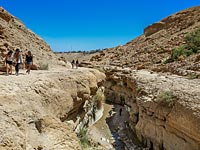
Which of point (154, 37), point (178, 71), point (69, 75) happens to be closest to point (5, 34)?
point (69, 75)

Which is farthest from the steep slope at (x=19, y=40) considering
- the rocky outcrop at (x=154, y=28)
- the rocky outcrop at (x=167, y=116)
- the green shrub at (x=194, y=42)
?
the rocky outcrop at (x=154, y=28)

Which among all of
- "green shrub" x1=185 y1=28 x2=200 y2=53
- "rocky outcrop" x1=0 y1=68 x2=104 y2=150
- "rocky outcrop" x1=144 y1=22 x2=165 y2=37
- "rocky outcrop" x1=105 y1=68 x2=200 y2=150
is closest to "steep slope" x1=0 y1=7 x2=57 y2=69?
"rocky outcrop" x1=0 y1=68 x2=104 y2=150

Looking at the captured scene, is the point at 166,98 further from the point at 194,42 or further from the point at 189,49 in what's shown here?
the point at 194,42

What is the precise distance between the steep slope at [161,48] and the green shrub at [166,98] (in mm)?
6678

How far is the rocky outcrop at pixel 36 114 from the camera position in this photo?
17.0 ft

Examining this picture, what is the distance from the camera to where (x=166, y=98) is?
10688mm

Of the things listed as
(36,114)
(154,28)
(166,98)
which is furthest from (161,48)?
(36,114)

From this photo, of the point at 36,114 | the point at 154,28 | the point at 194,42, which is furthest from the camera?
the point at 154,28

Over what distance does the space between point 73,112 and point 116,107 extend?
1048 cm

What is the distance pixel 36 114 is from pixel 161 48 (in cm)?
2725

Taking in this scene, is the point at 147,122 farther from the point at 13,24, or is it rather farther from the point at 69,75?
the point at 13,24

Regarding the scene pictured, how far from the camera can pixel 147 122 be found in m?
11.4

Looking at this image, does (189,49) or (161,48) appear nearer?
(189,49)

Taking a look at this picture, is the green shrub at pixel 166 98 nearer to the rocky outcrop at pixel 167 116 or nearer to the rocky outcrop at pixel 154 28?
the rocky outcrop at pixel 167 116
